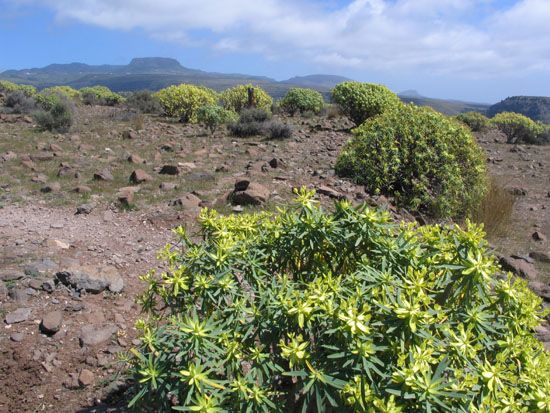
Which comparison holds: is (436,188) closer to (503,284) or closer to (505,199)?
(505,199)

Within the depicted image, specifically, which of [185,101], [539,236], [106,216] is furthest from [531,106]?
[106,216]

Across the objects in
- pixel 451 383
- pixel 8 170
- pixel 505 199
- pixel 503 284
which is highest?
pixel 503 284

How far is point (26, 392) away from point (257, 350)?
2.05 meters

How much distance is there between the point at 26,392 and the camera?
305cm

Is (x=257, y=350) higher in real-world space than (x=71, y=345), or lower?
higher

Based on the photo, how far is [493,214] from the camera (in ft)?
22.2

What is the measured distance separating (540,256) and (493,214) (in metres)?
1.06

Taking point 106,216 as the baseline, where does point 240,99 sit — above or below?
above

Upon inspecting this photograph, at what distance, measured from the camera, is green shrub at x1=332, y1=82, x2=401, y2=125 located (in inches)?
542

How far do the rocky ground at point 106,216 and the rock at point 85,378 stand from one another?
0.04 ft

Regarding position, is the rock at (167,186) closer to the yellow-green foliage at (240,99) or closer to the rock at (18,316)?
the rock at (18,316)

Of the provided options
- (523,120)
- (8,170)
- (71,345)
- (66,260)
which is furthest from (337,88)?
(71,345)

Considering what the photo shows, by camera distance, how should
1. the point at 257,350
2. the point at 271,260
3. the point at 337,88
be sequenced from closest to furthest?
the point at 257,350, the point at 271,260, the point at 337,88

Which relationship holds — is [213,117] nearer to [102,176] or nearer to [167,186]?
[102,176]
